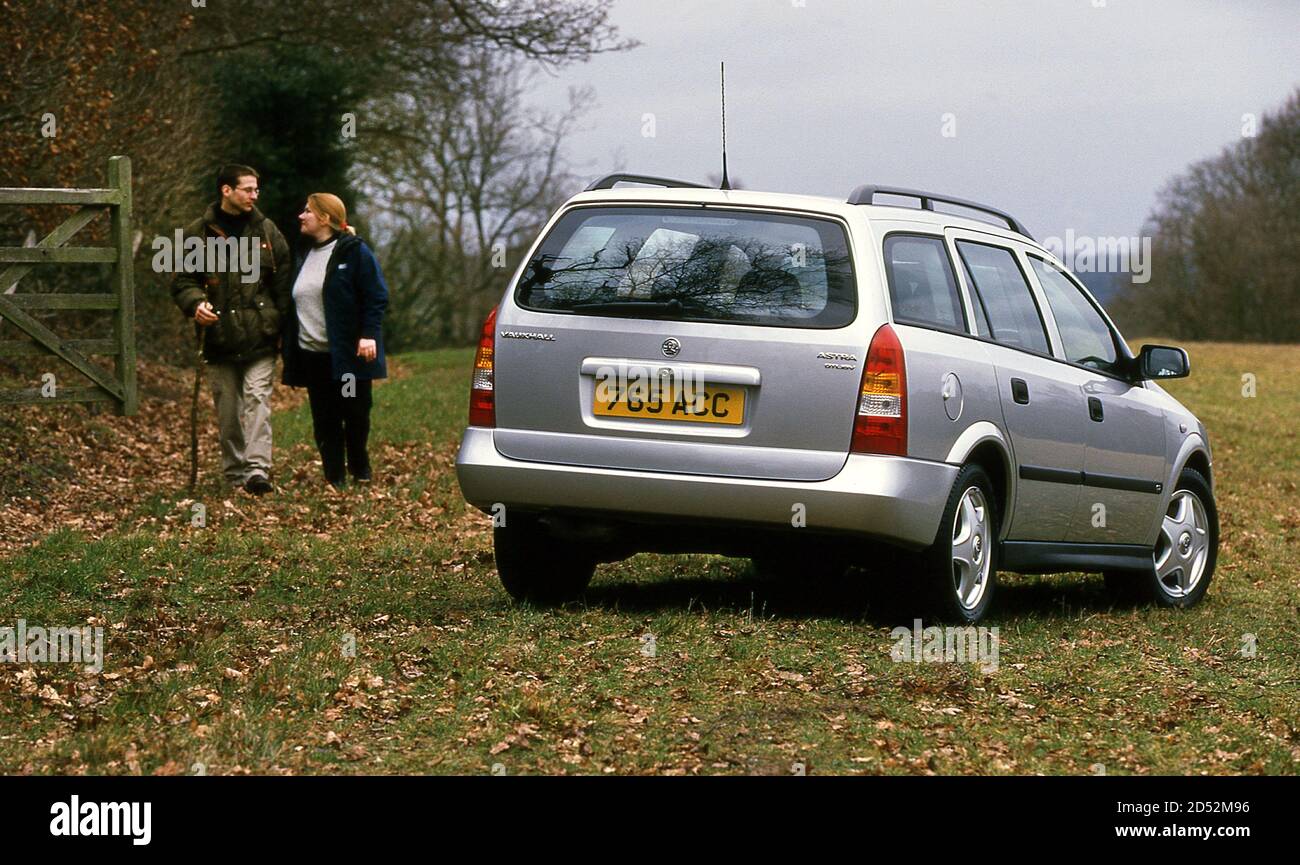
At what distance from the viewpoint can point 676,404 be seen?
7.28 m

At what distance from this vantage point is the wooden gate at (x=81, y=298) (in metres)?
12.5

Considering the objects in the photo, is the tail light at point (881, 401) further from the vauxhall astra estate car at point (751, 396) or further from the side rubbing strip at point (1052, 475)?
the side rubbing strip at point (1052, 475)

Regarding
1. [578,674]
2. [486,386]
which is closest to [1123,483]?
[486,386]

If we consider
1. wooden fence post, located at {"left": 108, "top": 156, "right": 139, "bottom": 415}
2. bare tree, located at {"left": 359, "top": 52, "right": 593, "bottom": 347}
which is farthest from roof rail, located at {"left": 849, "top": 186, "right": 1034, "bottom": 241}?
bare tree, located at {"left": 359, "top": 52, "right": 593, "bottom": 347}

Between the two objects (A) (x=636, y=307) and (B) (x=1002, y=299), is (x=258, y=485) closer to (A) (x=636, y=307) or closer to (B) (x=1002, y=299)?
(A) (x=636, y=307)

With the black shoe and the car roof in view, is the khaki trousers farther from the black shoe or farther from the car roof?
the car roof

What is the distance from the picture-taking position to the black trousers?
12711 mm

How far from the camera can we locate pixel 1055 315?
8.92 meters

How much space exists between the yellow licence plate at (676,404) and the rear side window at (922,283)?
781 mm

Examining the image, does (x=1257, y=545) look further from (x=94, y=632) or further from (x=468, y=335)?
(x=468, y=335)

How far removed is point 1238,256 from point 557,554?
169ft

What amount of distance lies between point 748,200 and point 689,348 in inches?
29.2

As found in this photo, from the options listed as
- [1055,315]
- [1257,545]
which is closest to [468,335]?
[1257,545]

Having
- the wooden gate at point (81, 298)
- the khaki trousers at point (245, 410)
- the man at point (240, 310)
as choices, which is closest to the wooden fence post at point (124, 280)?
the wooden gate at point (81, 298)
